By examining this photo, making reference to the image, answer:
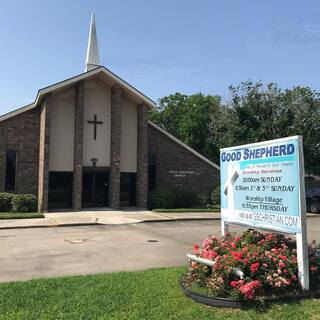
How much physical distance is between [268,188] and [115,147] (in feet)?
61.7

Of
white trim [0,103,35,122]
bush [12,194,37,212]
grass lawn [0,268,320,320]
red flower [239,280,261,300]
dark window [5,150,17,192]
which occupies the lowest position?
grass lawn [0,268,320,320]

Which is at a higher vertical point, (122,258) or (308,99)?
(308,99)

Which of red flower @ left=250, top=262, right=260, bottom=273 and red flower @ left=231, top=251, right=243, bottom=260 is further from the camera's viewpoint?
red flower @ left=231, top=251, right=243, bottom=260

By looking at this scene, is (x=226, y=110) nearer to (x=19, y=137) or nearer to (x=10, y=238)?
(x=19, y=137)

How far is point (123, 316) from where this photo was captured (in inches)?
218

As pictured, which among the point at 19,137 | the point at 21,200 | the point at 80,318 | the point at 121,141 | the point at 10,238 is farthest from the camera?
the point at 121,141

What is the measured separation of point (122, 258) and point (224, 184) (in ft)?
11.3

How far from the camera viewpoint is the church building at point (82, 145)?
24062 mm

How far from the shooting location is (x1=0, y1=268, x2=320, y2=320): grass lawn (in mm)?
5602

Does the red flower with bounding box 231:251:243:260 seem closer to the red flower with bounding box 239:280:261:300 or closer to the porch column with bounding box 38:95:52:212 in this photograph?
the red flower with bounding box 239:280:261:300

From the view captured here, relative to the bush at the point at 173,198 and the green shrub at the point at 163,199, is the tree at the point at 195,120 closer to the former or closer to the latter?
the bush at the point at 173,198

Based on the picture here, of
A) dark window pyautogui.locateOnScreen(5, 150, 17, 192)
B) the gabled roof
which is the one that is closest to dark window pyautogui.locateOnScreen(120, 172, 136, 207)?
the gabled roof

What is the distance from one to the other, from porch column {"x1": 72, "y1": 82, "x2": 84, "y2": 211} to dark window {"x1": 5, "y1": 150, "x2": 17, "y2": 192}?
346 cm

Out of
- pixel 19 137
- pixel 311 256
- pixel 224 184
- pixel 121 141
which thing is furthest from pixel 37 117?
pixel 311 256
